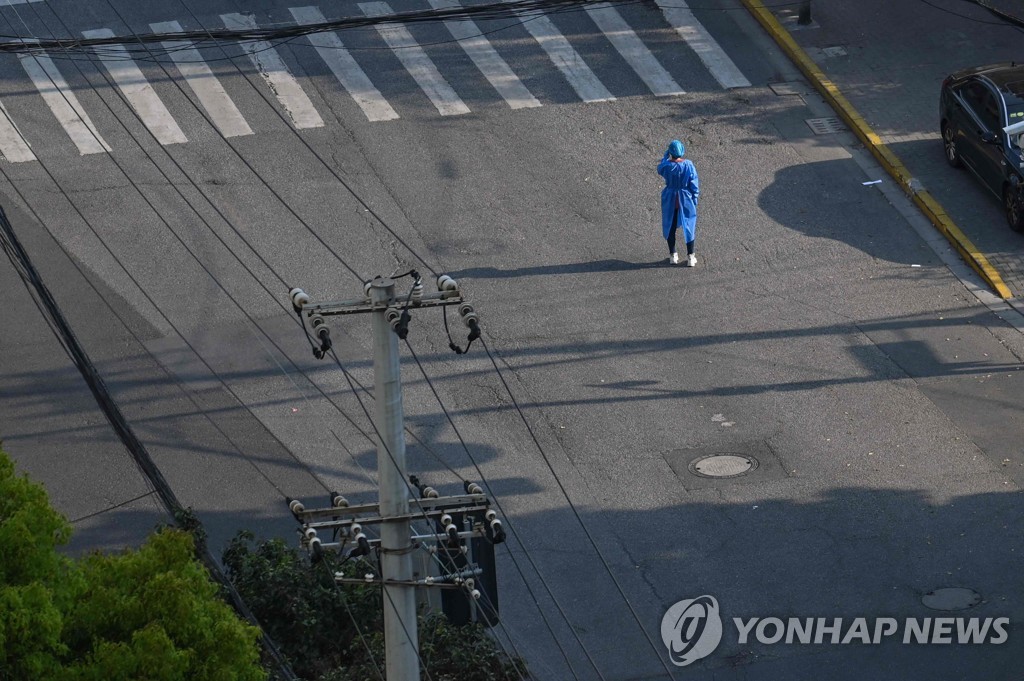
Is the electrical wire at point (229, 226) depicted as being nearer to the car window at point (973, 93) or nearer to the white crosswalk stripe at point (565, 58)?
the white crosswalk stripe at point (565, 58)

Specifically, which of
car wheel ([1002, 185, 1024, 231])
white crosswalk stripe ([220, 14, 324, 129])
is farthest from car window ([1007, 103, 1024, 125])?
white crosswalk stripe ([220, 14, 324, 129])

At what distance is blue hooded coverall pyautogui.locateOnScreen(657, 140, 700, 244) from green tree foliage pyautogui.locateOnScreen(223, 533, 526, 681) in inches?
290

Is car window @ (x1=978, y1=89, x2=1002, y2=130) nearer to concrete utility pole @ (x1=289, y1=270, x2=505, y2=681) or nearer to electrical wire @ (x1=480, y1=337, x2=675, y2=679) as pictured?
electrical wire @ (x1=480, y1=337, x2=675, y2=679)

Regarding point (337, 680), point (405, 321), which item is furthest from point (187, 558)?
point (337, 680)

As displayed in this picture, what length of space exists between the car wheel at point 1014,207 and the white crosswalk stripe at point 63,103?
11.8 m

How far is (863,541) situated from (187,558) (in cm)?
737

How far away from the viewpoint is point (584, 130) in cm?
2148

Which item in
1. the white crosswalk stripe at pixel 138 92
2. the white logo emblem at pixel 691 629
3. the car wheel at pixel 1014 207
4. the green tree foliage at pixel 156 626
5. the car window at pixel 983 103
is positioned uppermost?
the white crosswalk stripe at pixel 138 92

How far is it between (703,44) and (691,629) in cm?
1252

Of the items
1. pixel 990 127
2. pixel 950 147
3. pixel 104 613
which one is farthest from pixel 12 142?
pixel 104 613

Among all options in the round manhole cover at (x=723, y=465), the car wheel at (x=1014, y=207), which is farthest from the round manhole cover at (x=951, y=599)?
the car wheel at (x=1014, y=207)

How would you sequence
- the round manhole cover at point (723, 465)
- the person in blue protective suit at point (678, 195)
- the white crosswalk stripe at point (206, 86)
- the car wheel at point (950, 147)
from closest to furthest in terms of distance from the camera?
the round manhole cover at point (723, 465)
the person in blue protective suit at point (678, 195)
the car wheel at point (950, 147)
the white crosswalk stripe at point (206, 86)

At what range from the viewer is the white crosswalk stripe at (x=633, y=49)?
22.5m

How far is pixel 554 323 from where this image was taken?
57.5 ft
